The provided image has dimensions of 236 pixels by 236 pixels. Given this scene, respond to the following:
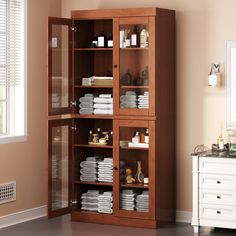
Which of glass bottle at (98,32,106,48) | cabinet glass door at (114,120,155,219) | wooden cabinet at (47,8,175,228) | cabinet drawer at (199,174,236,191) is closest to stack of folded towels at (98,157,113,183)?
wooden cabinet at (47,8,175,228)

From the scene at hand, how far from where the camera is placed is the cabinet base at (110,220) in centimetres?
739

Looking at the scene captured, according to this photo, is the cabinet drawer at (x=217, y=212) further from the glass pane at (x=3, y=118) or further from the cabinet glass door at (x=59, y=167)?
the glass pane at (x=3, y=118)

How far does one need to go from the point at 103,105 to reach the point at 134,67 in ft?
1.76

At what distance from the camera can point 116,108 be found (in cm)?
749

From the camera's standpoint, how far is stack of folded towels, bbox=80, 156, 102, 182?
773cm

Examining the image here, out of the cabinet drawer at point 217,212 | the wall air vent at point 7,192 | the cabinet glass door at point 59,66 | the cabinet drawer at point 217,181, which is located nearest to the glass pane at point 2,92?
the cabinet glass door at point 59,66

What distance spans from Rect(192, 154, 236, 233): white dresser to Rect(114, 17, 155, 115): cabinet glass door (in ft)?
2.62

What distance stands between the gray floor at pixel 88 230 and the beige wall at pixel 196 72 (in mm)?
502

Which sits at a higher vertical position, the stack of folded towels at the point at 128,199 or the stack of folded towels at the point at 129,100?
the stack of folded towels at the point at 129,100

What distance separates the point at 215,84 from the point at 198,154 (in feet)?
2.52

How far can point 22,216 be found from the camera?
7699 mm

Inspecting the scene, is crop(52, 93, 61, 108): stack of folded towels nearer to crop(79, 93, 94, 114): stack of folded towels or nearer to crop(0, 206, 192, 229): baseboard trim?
crop(79, 93, 94, 114): stack of folded towels

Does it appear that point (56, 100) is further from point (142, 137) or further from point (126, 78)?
point (142, 137)

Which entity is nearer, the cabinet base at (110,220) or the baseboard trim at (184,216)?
the cabinet base at (110,220)
